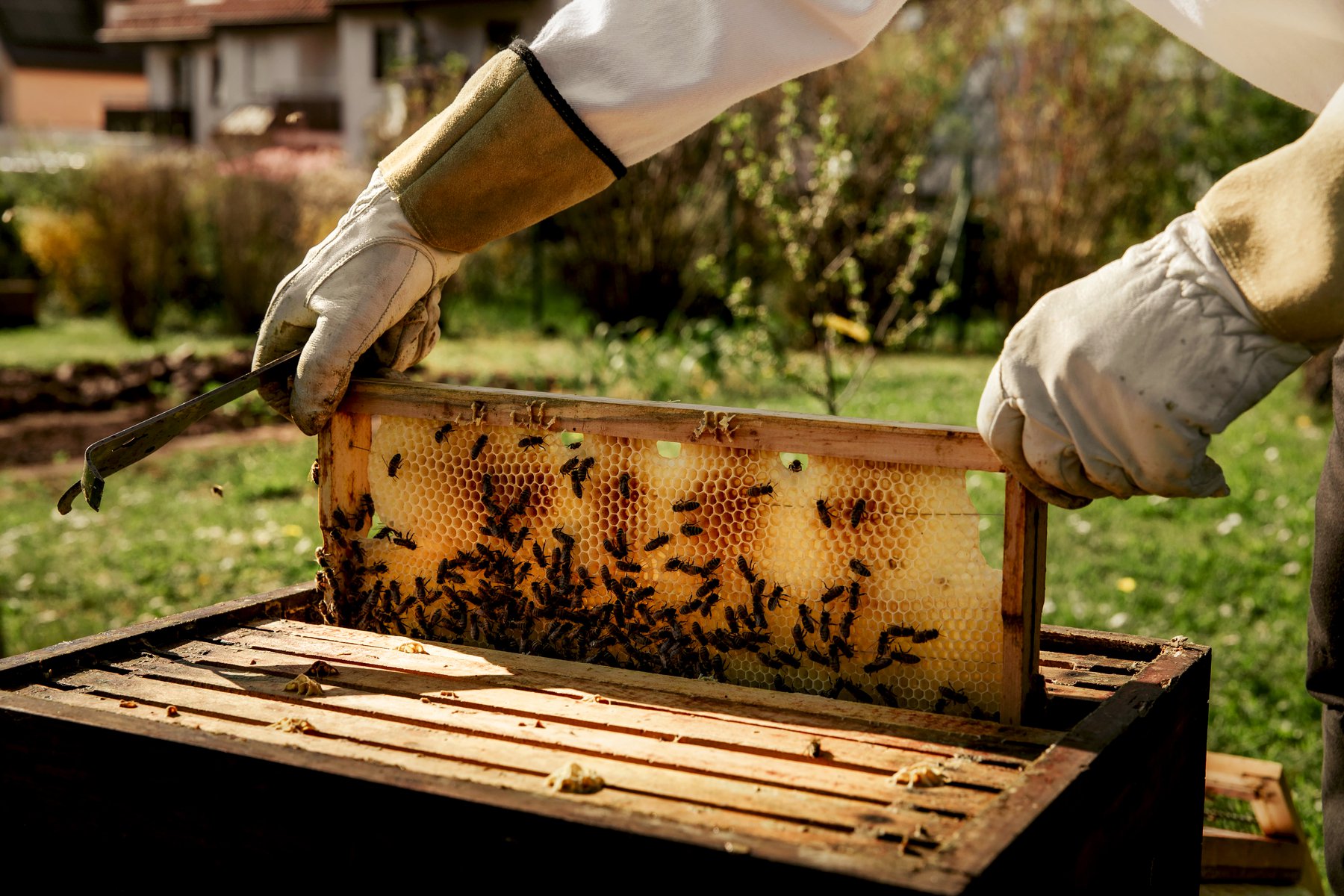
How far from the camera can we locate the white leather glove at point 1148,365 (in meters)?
1.33

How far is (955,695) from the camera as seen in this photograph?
73.2 inches

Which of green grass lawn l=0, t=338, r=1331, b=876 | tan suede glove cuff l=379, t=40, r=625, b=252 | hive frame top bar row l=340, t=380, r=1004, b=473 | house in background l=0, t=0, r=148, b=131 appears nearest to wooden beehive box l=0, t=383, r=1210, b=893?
hive frame top bar row l=340, t=380, r=1004, b=473

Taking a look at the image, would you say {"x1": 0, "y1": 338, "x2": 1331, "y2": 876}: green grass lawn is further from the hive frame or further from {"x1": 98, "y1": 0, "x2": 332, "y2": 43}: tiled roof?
{"x1": 98, "y1": 0, "x2": 332, "y2": 43}: tiled roof

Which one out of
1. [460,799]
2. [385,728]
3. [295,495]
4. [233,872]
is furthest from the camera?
[295,495]

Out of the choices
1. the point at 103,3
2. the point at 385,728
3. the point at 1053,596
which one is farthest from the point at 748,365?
the point at 103,3

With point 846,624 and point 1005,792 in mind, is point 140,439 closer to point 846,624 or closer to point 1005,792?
point 846,624

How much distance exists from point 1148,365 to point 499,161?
1.02 m

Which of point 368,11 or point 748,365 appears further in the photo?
point 368,11

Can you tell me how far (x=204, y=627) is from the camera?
2.17 metres

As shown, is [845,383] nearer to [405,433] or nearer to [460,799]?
[405,433]

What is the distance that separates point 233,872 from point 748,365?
6.79m

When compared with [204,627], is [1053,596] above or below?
below

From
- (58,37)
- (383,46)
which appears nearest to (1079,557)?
(383,46)

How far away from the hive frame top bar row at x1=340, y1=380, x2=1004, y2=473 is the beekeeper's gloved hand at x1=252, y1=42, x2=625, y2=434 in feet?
0.38
